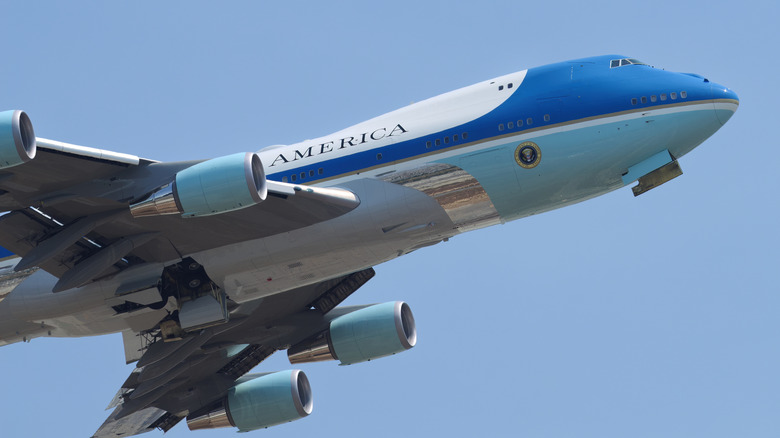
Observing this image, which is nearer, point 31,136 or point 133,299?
point 31,136

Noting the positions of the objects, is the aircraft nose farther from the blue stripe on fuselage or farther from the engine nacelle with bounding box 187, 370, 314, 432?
the engine nacelle with bounding box 187, 370, 314, 432

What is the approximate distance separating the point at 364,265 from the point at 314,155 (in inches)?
140

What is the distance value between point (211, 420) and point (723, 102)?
19970 mm

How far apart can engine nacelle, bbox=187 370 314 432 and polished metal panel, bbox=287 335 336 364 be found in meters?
0.66

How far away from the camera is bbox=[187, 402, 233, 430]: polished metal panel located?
40.2m

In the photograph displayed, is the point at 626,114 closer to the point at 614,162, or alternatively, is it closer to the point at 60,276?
the point at 614,162

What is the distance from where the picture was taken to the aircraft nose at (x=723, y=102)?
3306 cm

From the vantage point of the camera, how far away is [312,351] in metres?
39.3

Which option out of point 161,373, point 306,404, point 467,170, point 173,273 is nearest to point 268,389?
point 306,404

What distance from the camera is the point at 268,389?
39.8m

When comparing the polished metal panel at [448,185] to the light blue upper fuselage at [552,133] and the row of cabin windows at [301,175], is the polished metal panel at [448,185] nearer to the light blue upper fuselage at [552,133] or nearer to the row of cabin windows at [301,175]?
the light blue upper fuselage at [552,133]

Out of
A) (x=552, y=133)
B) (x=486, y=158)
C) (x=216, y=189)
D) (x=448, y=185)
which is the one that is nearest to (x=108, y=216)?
(x=216, y=189)

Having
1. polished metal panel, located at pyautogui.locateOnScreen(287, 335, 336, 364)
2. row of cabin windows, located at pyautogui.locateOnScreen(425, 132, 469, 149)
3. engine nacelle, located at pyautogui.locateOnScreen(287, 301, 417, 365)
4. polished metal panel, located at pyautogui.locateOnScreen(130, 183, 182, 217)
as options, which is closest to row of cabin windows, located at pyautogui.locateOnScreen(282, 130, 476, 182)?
row of cabin windows, located at pyautogui.locateOnScreen(425, 132, 469, 149)

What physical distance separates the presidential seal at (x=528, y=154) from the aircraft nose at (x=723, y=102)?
5.19 meters
